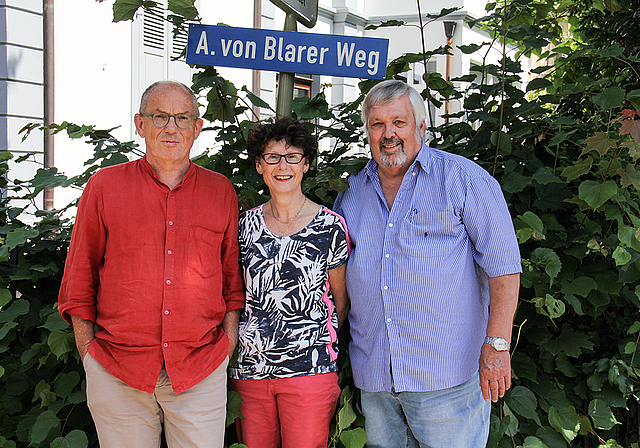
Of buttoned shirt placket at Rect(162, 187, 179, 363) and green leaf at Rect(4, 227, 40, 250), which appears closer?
A: buttoned shirt placket at Rect(162, 187, 179, 363)

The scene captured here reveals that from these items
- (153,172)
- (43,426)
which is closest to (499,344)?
(153,172)

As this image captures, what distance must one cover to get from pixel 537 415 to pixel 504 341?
623 millimetres

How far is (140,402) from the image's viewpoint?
2.00m

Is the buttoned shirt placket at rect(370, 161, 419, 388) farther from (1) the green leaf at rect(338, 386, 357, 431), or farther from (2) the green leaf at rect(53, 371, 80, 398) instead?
(2) the green leaf at rect(53, 371, 80, 398)

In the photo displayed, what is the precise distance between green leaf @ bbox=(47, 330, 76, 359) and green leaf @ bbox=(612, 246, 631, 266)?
223 cm

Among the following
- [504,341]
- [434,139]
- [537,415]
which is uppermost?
[434,139]

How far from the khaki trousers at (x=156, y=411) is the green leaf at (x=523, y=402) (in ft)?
4.08

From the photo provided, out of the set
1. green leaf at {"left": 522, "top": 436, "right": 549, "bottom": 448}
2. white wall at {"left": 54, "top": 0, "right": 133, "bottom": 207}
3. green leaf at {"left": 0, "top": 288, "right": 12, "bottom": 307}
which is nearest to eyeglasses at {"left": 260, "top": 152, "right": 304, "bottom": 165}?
green leaf at {"left": 0, "top": 288, "right": 12, "bottom": 307}

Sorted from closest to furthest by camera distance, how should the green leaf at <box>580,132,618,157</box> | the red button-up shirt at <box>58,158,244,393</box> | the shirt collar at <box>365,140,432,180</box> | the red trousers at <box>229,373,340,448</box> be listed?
the red button-up shirt at <box>58,158,244,393</box> → the red trousers at <box>229,373,340,448</box> → the shirt collar at <box>365,140,432,180</box> → the green leaf at <box>580,132,618,157</box>

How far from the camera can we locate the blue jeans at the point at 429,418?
209cm

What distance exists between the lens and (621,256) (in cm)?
232

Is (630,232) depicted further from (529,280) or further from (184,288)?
(184,288)

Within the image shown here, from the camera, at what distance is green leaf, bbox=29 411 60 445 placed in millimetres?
2250

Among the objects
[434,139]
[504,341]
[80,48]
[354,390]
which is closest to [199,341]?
[354,390]
